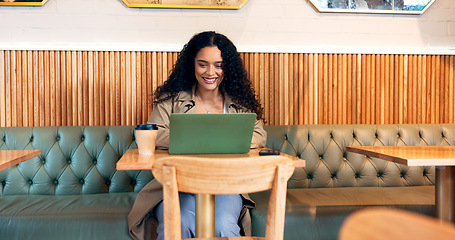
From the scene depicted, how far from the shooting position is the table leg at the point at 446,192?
1567 millimetres

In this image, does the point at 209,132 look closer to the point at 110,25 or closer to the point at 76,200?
the point at 76,200

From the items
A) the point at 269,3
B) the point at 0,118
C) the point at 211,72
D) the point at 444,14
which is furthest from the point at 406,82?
the point at 0,118

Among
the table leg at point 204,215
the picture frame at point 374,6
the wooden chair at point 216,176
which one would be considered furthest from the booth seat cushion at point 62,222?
the picture frame at point 374,6

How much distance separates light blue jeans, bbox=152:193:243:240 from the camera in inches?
62.8

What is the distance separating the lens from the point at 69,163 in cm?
222

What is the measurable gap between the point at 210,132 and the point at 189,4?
1.47m

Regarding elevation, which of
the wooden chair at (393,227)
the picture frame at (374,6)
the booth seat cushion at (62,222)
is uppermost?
the picture frame at (374,6)

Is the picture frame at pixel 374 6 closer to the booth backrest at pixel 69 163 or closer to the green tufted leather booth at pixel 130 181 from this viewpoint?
the green tufted leather booth at pixel 130 181

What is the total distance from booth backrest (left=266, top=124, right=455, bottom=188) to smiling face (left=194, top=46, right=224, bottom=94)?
0.53 m

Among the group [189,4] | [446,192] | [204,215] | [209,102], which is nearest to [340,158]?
[446,192]

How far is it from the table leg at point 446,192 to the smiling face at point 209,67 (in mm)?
1216

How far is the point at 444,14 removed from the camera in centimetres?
280

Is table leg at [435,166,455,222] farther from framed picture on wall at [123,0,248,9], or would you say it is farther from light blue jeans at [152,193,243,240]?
framed picture on wall at [123,0,248,9]

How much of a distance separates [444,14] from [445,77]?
0.49 m
